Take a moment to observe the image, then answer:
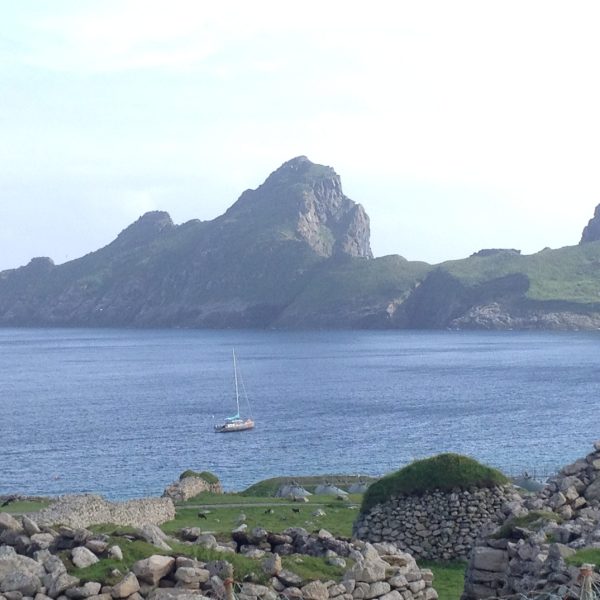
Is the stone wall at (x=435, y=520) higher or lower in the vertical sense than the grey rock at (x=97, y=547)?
lower

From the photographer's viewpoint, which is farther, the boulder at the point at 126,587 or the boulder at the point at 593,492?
the boulder at the point at 593,492

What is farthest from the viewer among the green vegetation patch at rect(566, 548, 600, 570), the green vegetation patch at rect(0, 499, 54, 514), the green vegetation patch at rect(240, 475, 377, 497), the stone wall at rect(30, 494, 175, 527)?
the green vegetation patch at rect(240, 475, 377, 497)

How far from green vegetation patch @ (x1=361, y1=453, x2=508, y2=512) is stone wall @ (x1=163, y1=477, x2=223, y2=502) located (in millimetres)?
19147

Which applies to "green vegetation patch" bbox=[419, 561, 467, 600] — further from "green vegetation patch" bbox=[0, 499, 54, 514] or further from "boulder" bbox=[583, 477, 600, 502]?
"green vegetation patch" bbox=[0, 499, 54, 514]

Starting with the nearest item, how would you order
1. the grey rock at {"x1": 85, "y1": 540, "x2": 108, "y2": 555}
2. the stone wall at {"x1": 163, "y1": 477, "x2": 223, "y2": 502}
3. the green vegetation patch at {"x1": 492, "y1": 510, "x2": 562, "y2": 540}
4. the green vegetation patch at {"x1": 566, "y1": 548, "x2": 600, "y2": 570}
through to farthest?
the green vegetation patch at {"x1": 566, "y1": 548, "x2": 600, "y2": 570} → the grey rock at {"x1": 85, "y1": 540, "x2": 108, "y2": 555} → the green vegetation patch at {"x1": 492, "y1": 510, "x2": 562, "y2": 540} → the stone wall at {"x1": 163, "y1": 477, "x2": 223, "y2": 502}

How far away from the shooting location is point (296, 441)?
4050 inches

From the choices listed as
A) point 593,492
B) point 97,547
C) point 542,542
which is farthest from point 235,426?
point 97,547

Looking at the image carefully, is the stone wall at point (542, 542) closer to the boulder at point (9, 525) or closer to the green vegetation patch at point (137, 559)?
the green vegetation patch at point (137, 559)

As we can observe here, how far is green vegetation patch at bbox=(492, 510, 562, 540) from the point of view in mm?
22297

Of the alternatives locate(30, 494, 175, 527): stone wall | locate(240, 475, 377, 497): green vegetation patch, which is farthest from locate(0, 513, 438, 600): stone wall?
locate(240, 475, 377, 497): green vegetation patch

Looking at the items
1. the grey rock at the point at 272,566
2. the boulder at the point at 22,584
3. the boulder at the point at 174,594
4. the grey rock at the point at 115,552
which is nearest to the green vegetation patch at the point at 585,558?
the grey rock at the point at 272,566

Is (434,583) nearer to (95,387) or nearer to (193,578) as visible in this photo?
(193,578)

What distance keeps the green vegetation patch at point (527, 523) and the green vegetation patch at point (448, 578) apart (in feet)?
7.16

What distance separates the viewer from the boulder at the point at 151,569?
Answer: 57.9ft
